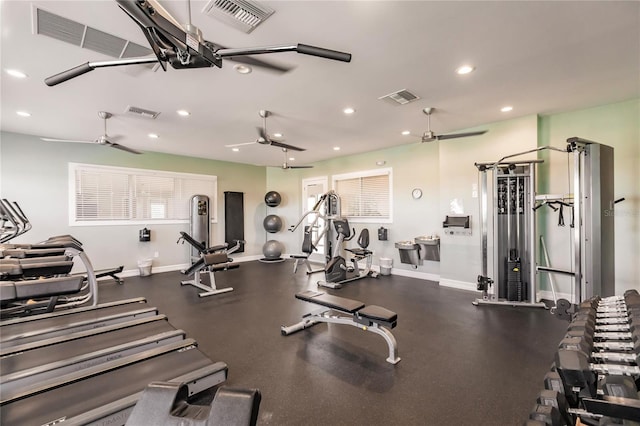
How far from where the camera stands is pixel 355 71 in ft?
9.20

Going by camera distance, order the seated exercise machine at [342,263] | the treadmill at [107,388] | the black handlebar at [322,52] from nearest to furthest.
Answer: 1. the treadmill at [107,388]
2. the black handlebar at [322,52]
3. the seated exercise machine at [342,263]

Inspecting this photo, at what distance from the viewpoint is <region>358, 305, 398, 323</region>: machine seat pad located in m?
2.46

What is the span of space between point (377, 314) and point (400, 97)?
8.33 feet

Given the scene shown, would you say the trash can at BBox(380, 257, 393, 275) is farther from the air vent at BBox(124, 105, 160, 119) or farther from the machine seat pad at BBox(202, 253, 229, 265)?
the air vent at BBox(124, 105, 160, 119)

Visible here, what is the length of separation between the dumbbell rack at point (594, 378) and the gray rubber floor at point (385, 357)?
2.72 ft

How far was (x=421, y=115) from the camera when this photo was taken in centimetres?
407

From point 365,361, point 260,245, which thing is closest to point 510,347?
point 365,361

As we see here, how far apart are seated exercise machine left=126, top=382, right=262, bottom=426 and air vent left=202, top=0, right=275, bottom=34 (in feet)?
7.20

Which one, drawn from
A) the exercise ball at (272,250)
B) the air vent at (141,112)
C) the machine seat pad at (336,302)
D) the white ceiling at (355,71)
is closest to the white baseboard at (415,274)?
the white ceiling at (355,71)

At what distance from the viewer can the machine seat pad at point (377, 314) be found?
246 centimetres

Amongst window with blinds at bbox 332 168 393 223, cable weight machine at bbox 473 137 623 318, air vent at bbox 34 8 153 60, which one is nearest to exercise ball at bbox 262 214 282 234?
window with blinds at bbox 332 168 393 223

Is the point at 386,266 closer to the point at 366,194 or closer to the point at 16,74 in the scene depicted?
the point at 366,194

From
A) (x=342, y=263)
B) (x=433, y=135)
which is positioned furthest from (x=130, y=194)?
(x=433, y=135)

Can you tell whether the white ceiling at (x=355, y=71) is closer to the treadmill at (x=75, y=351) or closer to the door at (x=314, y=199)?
the treadmill at (x=75, y=351)
